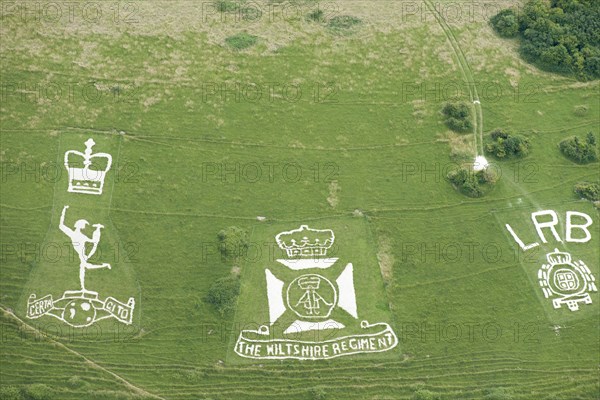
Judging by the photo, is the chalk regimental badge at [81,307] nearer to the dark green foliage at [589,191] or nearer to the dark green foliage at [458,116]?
the dark green foliage at [458,116]

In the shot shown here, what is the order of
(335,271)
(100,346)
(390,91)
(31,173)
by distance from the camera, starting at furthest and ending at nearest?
(390,91)
(31,173)
(335,271)
(100,346)

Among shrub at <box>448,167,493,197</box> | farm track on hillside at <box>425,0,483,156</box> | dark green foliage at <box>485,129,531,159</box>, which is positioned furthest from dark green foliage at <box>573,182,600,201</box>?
farm track on hillside at <box>425,0,483,156</box>

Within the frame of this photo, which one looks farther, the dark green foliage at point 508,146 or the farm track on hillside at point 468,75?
the farm track on hillside at point 468,75

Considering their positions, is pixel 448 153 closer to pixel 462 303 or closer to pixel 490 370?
pixel 462 303

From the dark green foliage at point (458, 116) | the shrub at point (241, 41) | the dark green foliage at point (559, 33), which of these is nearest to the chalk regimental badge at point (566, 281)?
the dark green foliage at point (458, 116)

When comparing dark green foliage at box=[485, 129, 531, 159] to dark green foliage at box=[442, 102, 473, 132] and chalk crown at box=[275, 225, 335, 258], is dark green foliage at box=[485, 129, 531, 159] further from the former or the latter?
chalk crown at box=[275, 225, 335, 258]

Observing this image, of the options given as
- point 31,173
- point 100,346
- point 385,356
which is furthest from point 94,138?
point 385,356
